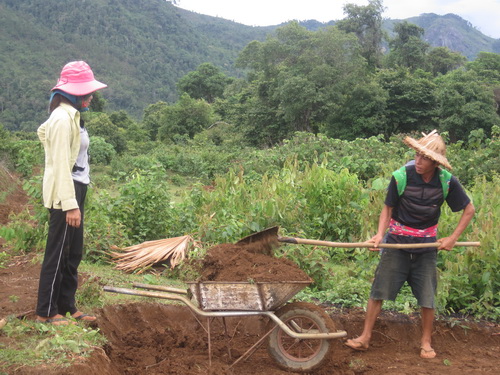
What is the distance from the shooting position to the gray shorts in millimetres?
4559

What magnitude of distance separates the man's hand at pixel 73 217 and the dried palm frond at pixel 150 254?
2532mm

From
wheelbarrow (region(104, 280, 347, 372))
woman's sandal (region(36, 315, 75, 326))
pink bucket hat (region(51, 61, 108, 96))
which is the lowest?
woman's sandal (region(36, 315, 75, 326))

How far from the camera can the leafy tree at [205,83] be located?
50.6 metres

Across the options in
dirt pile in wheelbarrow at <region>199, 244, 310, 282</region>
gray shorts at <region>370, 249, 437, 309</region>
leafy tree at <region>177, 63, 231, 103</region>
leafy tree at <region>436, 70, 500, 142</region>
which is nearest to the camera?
dirt pile in wheelbarrow at <region>199, 244, 310, 282</region>

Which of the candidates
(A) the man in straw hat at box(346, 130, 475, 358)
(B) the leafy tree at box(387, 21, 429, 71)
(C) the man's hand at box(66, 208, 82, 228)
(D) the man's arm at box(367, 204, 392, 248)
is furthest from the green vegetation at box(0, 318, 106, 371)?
(B) the leafy tree at box(387, 21, 429, 71)

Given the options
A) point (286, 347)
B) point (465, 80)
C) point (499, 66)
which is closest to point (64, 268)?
point (286, 347)

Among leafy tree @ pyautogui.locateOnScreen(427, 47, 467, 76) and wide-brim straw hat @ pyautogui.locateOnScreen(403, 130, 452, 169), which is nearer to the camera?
wide-brim straw hat @ pyautogui.locateOnScreen(403, 130, 452, 169)

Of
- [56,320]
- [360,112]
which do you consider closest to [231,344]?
[56,320]

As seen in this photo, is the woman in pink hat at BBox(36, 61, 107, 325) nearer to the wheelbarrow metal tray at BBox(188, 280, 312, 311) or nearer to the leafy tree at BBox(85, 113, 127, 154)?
the wheelbarrow metal tray at BBox(188, 280, 312, 311)

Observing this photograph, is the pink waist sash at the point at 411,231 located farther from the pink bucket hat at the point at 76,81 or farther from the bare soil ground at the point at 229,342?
the pink bucket hat at the point at 76,81

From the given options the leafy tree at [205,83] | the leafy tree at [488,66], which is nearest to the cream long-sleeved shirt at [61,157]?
the leafy tree at [488,66]

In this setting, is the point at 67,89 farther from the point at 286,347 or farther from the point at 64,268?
the point at 286,347

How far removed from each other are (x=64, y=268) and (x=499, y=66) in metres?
40.2

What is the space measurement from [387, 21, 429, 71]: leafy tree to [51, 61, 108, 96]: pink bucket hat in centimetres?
3907
